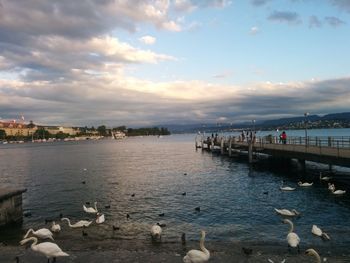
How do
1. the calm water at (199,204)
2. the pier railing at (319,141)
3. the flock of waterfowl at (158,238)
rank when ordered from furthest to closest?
the pier railing at (319,141)
the calm water at (199,204)
the flock of waterfowl at (158,238)

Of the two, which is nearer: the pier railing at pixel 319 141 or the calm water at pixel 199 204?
the calm water at pixel 199 204

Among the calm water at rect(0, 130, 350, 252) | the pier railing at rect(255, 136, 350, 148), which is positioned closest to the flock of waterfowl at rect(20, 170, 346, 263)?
the calm water at rect(0, 130, 350, 252)

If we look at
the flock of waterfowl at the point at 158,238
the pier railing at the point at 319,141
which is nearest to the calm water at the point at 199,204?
the flock of waterfowl at the point at 158,238

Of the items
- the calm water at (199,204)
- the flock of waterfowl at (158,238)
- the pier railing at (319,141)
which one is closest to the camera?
the flock of waterfowl at (158,238)

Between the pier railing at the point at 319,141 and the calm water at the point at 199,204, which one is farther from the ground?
the pier railing at the point at 319,141

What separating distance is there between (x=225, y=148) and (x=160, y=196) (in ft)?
178

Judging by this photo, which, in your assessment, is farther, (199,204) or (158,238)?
(199,204)

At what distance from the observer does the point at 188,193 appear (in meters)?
38.2

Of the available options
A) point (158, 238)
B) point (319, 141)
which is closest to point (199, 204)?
point (158, 238)

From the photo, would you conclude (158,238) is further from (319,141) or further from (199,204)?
(319,141)

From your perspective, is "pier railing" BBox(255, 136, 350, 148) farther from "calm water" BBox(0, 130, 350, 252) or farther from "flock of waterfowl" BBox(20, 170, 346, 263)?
"flock of waterfowl" BBox(20, 170, 346, 263)

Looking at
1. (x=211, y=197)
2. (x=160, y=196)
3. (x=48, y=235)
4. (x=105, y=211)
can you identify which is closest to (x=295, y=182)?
(x=211, y=197)

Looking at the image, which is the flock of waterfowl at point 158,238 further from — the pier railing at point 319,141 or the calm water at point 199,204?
the pier railing at point 319,141

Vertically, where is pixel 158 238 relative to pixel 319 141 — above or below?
below
